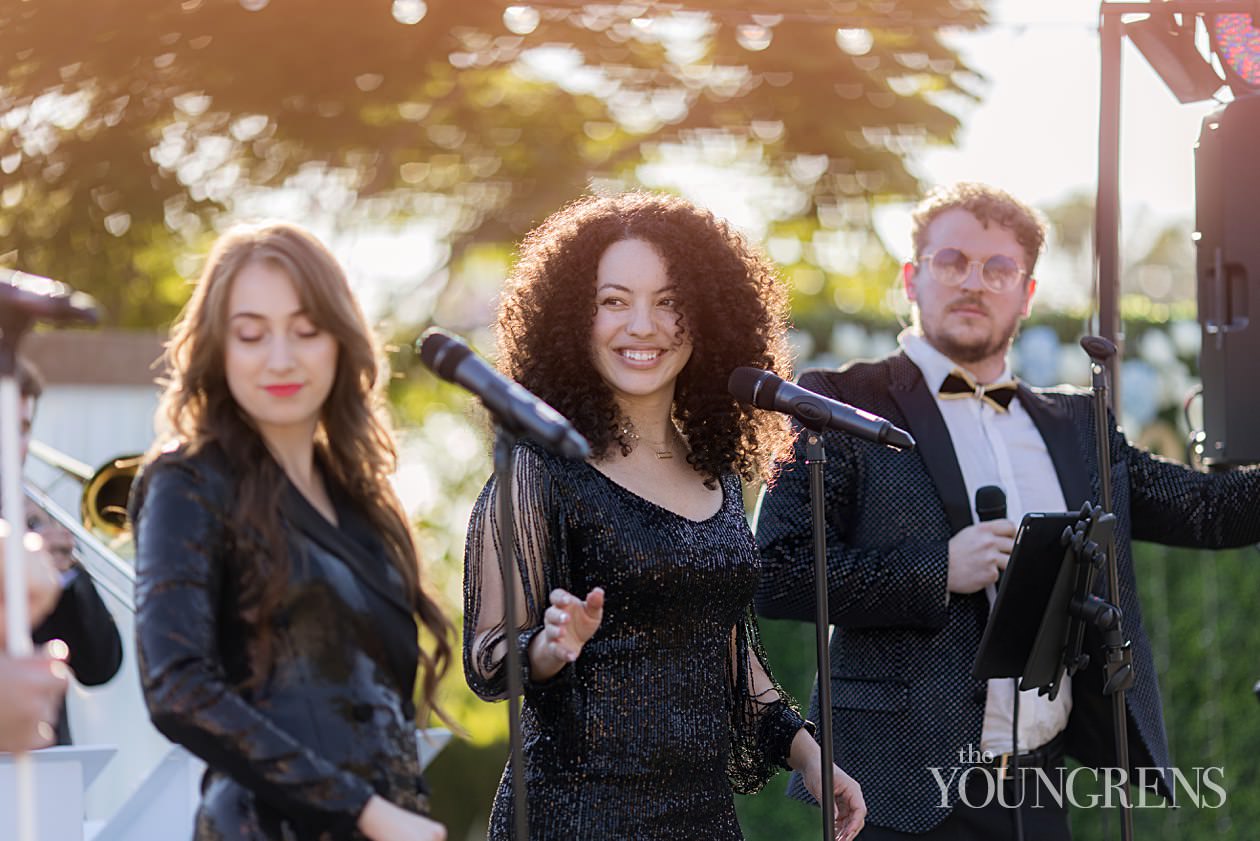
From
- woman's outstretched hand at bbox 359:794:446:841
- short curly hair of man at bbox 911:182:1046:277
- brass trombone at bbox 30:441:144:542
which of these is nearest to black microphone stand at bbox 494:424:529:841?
woman's outstretched hand at bbox 359:794:446:841

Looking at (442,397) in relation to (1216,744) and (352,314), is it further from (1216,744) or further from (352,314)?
(352,314)

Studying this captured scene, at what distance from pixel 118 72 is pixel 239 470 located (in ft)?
14.9

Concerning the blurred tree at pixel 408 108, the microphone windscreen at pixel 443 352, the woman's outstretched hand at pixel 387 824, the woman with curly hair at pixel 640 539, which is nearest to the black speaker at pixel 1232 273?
the blurred tree at pixel 408 108

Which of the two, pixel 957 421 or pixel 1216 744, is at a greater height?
pixel 957 421

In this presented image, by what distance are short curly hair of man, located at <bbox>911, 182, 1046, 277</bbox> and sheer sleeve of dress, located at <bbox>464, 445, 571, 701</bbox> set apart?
1.50 meters

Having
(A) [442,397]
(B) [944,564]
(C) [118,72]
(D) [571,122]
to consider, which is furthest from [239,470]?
(A) [442,397]

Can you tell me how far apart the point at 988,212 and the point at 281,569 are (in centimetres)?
236

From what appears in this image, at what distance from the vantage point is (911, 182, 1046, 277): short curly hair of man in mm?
4074

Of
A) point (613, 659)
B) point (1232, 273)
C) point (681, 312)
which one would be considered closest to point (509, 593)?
point (613, 659)

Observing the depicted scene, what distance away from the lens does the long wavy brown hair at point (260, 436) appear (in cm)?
233

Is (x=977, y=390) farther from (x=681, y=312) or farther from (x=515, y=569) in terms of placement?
(x=515, y=569)

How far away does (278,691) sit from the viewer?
231 centimetres

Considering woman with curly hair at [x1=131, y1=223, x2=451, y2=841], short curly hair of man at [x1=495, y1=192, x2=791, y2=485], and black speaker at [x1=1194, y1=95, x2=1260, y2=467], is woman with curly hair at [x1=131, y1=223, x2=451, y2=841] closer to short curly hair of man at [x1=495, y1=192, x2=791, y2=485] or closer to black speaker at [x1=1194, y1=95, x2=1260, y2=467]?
short curly hair of man at [x1=495, y1=192, x2=791, y2=485]

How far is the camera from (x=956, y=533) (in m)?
3.83
